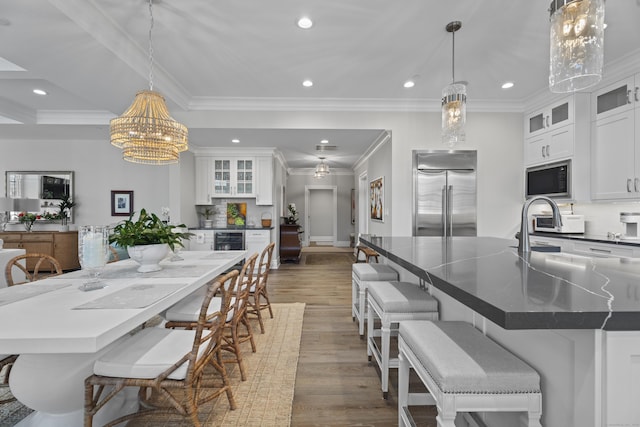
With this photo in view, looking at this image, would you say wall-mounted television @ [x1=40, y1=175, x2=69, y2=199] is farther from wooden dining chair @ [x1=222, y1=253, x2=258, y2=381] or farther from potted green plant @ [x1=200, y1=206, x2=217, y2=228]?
wooden dining chair @ [x1=222, y1=253, x2=258, y2=381]

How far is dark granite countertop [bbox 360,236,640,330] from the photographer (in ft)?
2.22

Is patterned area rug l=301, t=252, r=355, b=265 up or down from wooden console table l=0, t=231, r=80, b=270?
down

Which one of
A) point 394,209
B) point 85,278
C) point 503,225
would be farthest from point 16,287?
point 503,225

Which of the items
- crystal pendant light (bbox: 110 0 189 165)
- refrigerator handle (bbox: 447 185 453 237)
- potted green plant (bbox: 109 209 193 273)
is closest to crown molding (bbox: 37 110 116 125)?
crystal pendant light (bbox: 110 0 189 165)

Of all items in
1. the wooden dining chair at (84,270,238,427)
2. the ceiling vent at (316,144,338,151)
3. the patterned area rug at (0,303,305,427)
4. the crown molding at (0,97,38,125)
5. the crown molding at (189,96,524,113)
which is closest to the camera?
the wooden dining chair at (84,270,238,427)

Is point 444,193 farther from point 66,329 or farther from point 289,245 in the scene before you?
point 66,329

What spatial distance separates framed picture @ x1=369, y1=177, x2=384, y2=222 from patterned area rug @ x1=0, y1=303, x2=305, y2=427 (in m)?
3.10

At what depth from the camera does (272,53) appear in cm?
299

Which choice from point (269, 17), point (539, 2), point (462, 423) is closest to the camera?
point (462, 423)

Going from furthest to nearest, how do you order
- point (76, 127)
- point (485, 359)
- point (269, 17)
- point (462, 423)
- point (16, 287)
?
point (76, 127)
point (269, 17)
point (16, 287)
point (462, 423)
point (485, 359)

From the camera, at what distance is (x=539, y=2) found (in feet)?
7.40

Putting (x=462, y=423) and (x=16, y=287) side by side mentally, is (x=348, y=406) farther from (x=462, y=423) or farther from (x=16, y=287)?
(x=16, y=287)

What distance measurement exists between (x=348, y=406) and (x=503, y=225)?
3.76 meters

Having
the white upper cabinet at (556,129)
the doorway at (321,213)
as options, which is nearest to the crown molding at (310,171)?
the doorway at (321,213)
